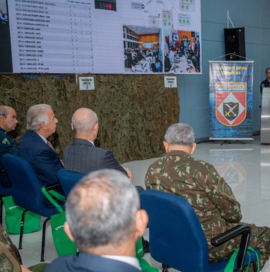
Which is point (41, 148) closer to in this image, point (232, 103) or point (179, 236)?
point (179, 236)

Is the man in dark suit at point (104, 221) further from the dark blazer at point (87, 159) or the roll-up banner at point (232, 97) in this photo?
the roll-up banner at point (232, 97)

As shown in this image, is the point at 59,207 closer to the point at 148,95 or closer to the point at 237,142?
the point at 148,95

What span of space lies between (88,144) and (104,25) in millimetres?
3545

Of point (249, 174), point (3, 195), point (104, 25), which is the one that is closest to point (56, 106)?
point (104, 25)

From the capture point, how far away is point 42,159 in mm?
2842

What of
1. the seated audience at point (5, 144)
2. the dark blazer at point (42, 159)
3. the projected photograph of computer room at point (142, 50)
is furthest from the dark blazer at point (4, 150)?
the projected photograph of computer room at point (142, 50)

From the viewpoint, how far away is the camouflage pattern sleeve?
1790 millimetres

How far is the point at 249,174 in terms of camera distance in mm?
5297

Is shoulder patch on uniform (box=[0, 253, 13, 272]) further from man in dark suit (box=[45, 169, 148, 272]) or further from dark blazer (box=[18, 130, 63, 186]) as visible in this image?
dark blazer (box=[18, 130, 63, 186])

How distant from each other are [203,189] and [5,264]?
37.3 inches

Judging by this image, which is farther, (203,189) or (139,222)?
(203,189)

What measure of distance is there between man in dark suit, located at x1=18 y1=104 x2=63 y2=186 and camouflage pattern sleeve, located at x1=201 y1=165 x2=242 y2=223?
144 cm

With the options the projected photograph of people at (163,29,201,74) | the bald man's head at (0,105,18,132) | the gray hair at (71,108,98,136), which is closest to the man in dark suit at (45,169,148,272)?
the gray hair at (71,108,98,136)

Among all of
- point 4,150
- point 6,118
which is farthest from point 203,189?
point 6,118
